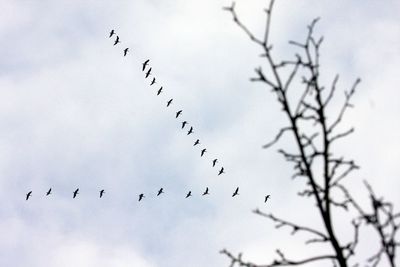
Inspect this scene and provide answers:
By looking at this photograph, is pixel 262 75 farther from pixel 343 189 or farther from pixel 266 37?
pixel 343 189

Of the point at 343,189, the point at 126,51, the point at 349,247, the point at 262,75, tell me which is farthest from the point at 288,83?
the point at 126,51

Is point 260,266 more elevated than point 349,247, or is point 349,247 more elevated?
point 349,247

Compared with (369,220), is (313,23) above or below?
above

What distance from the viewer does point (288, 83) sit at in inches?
245

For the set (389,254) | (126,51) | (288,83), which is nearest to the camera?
(389,254)

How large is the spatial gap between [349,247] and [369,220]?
476 millimetres

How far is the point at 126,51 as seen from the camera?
1247 inches

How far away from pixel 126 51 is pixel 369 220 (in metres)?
27.0

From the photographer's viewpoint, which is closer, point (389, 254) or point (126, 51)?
point (389, 254)

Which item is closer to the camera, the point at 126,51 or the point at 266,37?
the point at 266,37

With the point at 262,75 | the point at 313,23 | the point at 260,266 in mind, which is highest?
the point at 313,23

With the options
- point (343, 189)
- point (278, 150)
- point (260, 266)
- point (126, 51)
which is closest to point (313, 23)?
point (278, 150)

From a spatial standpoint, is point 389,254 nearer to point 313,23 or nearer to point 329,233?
point 329,233

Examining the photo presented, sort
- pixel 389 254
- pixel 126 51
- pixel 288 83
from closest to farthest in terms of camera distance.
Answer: pixel 389 254
pixel 288 83
pixel 126 51
